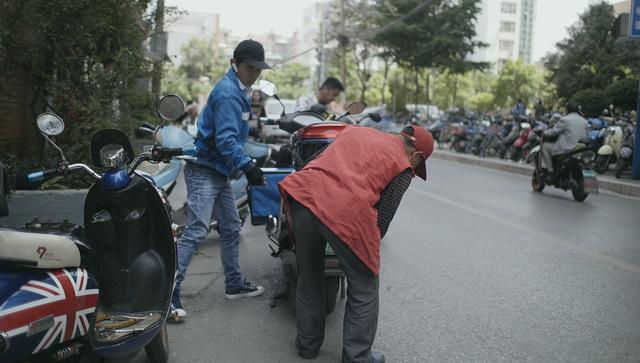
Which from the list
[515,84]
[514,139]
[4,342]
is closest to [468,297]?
[4,342]

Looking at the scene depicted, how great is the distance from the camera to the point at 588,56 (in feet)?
89.8

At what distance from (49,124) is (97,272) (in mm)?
749

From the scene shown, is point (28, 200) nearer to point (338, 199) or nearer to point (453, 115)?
point (338, 199)

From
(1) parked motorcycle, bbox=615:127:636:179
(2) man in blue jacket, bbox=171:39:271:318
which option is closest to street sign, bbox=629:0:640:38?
(1) parked motorcycle, bbox=615:127:636:179

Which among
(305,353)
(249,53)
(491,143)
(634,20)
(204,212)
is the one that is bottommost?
(305,353)

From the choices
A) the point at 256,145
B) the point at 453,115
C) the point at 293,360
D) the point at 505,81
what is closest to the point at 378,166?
the point at 293,360

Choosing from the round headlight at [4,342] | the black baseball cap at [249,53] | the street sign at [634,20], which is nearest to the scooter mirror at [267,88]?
the black baseball cap at [249,53]

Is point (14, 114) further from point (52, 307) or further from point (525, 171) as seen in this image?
point (525, 171)

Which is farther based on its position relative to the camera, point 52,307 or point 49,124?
point 49,124

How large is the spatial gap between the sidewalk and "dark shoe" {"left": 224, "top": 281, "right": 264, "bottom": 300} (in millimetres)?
9050

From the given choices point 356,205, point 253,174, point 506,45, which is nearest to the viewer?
point 356,205

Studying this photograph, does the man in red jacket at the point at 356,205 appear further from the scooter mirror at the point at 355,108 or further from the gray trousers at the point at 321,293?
the scooter mirror at the point at 355,108

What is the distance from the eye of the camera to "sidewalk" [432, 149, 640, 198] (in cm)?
1214

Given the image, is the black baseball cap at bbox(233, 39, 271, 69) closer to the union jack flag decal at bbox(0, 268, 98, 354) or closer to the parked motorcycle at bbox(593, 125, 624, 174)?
the union jack flag decal at bbox(0, 268, 98, 354)
